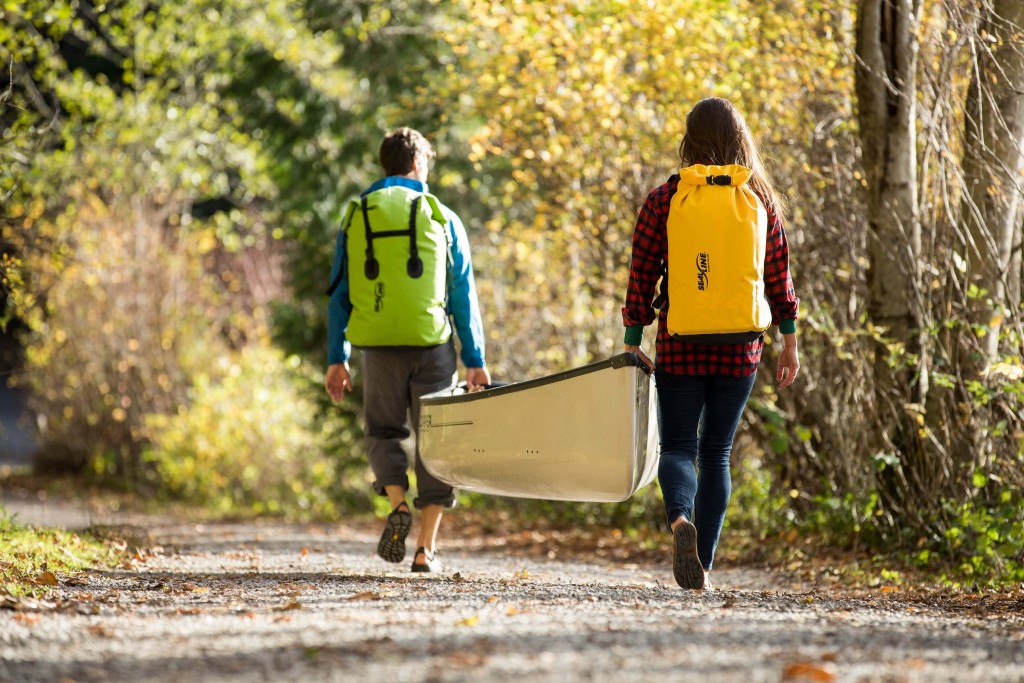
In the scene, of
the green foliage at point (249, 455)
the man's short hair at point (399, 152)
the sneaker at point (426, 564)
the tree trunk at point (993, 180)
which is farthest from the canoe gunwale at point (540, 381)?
the green foliage at point (249, 455)

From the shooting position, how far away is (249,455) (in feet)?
41.3

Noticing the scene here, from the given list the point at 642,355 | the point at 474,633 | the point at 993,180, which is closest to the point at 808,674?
the point at 474,633

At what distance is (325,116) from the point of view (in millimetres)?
11477

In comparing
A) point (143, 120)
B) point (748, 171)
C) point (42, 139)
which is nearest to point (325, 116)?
point (42, 139)

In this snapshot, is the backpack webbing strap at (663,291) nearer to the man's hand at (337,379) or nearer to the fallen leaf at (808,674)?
the man's hand at (337,379)

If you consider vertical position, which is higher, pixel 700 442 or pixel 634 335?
pixel 634 335

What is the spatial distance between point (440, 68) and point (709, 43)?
3.81 m

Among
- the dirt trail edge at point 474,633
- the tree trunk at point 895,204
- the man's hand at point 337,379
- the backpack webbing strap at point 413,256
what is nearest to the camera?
the dirt trail edge at point 474,633

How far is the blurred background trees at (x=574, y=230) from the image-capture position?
19.9 ft

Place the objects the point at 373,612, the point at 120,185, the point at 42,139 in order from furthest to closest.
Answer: the point at 120,185
the point at 42,139
the point at 373,612

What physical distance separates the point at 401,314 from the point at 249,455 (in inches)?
292

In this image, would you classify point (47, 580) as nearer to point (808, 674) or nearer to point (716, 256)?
point (716, 256)

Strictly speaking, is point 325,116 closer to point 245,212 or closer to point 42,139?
point 42,139

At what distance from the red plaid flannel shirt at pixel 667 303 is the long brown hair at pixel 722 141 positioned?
0.40ft
